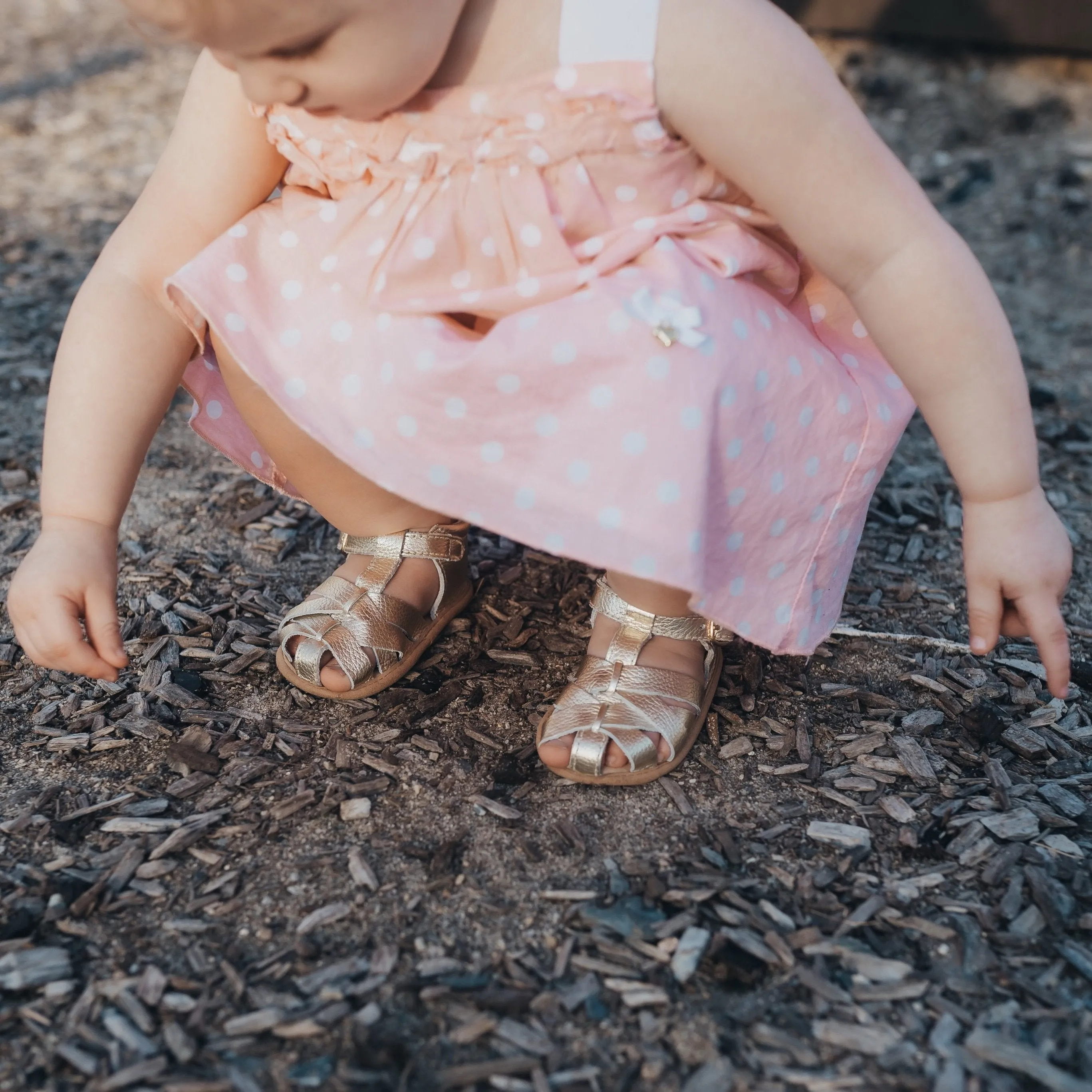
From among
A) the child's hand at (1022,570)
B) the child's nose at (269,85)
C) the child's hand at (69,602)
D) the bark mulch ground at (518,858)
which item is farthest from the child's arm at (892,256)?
the child's hand at (69,602)

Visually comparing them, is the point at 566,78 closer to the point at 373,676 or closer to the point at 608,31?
the point at 608,31

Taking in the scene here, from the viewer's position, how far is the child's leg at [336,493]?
5.25 ft

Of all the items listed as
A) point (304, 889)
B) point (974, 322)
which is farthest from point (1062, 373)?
point (304, 889)

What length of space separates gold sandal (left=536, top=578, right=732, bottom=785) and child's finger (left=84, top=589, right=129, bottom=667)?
1.88 feet

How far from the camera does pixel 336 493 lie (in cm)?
171

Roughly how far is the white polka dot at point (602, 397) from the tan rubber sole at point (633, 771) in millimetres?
490

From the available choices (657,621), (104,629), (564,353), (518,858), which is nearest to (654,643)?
(657,621)

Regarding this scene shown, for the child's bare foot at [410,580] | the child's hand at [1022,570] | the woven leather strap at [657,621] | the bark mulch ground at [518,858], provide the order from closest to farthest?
the bark mulch ground at [518,858] → the child's hand at [1022,570] → the woven leather strap at [657,621] → the child's bare foot at [410,580]

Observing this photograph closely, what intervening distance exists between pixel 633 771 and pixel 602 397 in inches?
20.6

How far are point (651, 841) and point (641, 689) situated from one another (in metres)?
0.23

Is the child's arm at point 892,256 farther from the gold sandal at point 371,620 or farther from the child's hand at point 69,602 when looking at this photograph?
the child's hand at point 69,602

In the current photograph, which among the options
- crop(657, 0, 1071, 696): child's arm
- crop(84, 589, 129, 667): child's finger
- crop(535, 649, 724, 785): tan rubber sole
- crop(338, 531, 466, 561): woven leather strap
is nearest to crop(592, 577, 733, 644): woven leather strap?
crop(535, 649, 724, 785): tan rubber sole

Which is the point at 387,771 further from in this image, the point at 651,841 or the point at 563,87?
the point at 563,87

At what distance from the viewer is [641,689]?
162 cm
